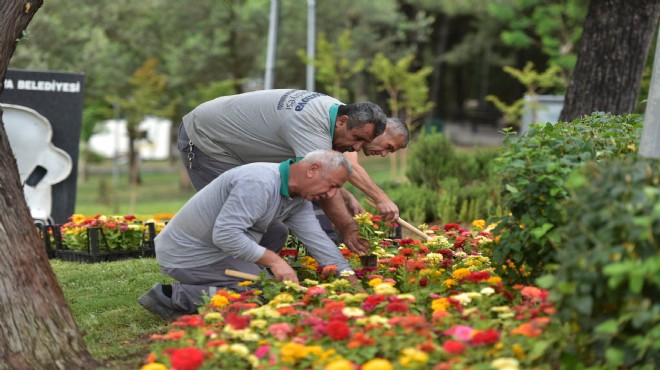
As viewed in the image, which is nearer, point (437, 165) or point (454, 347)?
point (454, 347)

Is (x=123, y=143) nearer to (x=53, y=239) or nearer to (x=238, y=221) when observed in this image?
(x=53, y=239)

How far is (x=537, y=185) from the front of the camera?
14.9 ft

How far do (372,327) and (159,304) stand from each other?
195 centimetres

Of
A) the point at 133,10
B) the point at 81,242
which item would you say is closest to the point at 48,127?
the point at 81,242

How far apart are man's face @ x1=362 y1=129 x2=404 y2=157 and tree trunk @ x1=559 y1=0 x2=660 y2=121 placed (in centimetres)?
439

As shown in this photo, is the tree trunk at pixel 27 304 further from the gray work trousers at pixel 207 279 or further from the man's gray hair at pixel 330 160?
the man's gray hair at pixel 330 160

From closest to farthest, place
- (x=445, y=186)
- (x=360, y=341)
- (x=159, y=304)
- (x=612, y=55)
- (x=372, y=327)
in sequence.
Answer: (x=360, y=341)
(x=372, y=327)
(x=159, y=304)
(x=612, y=55)
(x=445, y=186)

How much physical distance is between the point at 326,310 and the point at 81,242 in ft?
15.2

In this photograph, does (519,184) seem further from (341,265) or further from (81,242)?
(81,242)

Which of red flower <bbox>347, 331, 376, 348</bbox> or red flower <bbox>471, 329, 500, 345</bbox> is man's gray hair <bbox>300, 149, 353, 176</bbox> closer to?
red flower <bbox>347, 331, 376, 348</bbox>

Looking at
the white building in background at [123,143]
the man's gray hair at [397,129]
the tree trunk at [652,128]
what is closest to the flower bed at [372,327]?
the tree trunk at [652,128]

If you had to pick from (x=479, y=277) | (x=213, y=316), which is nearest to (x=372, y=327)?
(x=213, y=316)

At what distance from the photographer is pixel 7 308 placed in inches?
178

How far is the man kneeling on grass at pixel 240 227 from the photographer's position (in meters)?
5.17
